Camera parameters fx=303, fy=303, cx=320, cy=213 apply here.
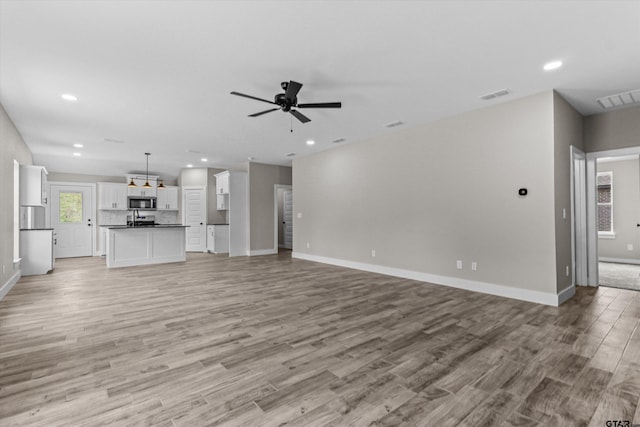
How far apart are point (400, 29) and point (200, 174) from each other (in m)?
8.83

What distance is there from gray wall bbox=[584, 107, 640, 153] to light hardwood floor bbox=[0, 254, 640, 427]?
2.20 metres

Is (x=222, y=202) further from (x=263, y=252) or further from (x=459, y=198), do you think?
(x=459, y=198)

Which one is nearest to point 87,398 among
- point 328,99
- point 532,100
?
point 328,99

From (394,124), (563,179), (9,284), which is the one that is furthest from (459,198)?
(9,284)

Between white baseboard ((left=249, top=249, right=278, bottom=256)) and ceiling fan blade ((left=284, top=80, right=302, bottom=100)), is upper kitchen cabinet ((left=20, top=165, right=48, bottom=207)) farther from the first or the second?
ceiling fan blade ((left=284, top=80, right=302, bottom=100))

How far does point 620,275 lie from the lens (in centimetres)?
556

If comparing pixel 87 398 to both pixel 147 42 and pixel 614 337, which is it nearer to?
pixel 147 42

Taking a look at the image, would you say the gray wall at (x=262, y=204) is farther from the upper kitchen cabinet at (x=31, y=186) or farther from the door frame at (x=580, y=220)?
the door frame at (x=580, y=220)

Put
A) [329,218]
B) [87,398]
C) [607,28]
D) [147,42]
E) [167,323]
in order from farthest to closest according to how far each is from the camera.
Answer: [329,218], [167,323], [147,42], [607,28], [87,398]

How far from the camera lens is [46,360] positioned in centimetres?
244

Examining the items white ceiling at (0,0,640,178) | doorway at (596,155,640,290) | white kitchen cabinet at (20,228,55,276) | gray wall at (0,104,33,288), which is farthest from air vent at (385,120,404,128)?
white kitchen cabinet at (20,228,55,276)

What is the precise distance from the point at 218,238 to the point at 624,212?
1058 centimetres

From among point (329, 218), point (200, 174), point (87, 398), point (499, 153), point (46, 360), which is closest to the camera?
point (87, 398)

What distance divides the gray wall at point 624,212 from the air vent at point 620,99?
379 centimetres
